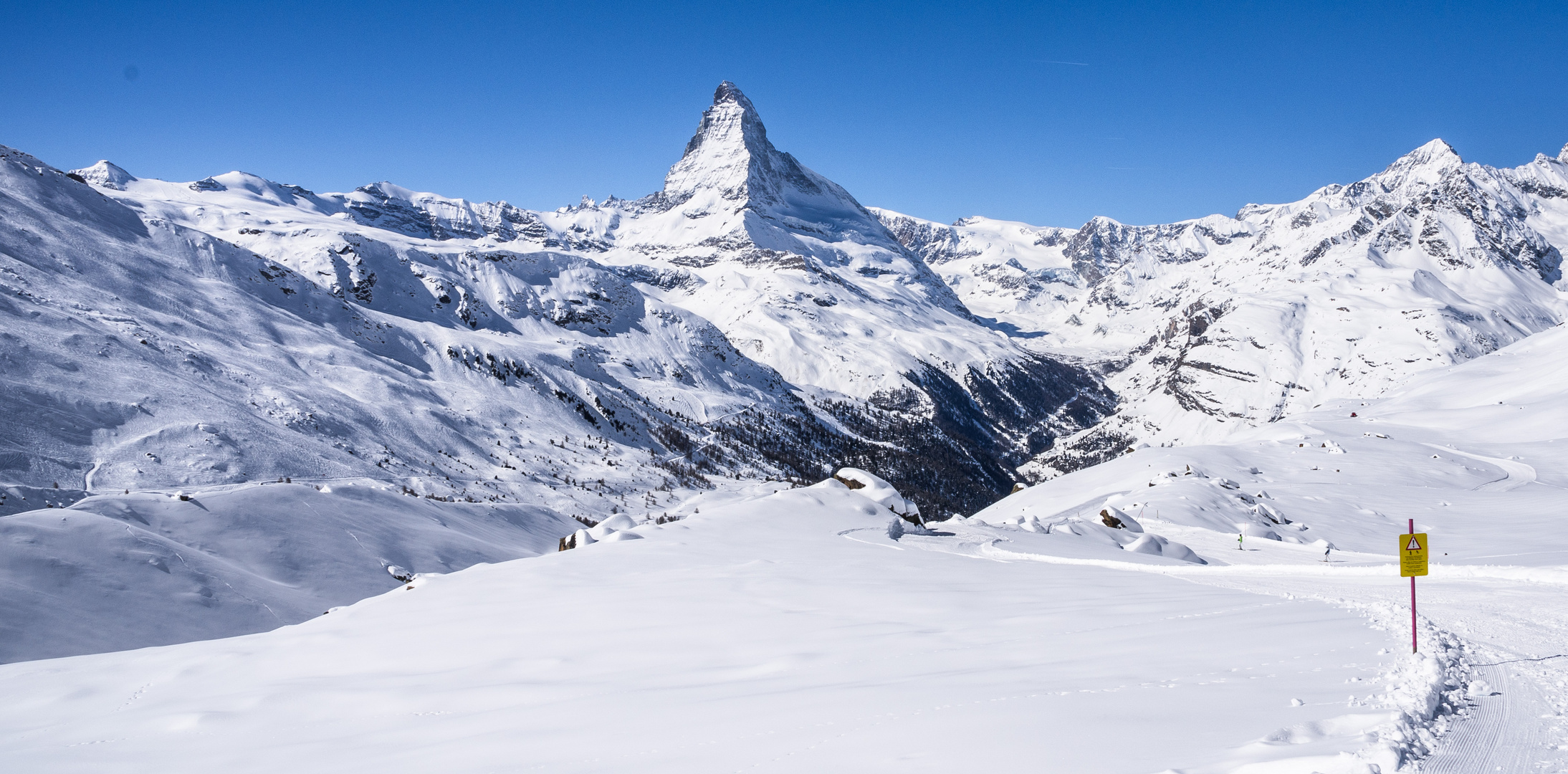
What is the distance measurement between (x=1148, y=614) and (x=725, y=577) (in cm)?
1237

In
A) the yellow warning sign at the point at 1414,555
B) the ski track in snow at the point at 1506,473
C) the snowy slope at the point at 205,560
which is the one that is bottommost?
the snowy slope at the point at 205,560

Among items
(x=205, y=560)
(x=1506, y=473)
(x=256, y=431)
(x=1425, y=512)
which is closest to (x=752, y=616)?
(x=205, y=560)

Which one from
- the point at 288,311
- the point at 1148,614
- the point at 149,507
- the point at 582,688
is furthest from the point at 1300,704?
the point at 288,311

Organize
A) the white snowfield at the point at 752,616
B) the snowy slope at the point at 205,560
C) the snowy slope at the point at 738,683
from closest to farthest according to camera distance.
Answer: the snowy slope at the point at 738,683 → the white snowfield at the point at 752,616 → the snowy slope at the point at 205,560

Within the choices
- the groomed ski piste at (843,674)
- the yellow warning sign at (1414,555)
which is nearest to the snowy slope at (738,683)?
the groomed ski piste at (843,674)

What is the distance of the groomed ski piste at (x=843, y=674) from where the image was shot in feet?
28.8

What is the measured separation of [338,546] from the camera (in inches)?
1570

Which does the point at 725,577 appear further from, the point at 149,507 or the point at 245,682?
the point at 149,507

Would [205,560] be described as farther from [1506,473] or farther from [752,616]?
[1506,473]

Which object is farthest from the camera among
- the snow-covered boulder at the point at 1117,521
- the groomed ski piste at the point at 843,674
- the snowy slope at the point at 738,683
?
the snow-covered boulder at the point at 1117,521

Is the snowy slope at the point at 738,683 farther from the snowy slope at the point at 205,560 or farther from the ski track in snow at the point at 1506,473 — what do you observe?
the ski track in snow at the point at 1506,473

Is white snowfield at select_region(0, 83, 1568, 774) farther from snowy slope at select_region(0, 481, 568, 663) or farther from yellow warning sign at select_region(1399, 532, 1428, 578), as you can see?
yellow warning sign at select_region(1399, 532, 1428, 578)

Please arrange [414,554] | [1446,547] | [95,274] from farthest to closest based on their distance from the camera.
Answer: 1. [95,274]
2. [1446,547]
3. [414,554]

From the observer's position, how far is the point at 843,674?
13.1 m
